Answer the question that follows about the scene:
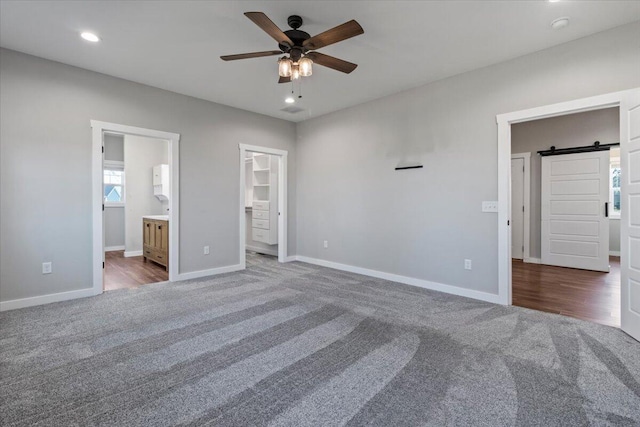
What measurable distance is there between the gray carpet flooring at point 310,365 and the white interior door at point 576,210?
3.22m

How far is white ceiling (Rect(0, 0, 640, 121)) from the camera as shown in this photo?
2.50 metres

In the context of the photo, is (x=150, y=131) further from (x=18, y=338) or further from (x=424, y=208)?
(x=424, y=208)

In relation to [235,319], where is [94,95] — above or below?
above

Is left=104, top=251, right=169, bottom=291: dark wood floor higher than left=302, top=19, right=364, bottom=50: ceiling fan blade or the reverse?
the reverse

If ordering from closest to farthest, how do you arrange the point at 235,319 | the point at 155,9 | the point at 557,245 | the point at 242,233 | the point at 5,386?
the point at 5,386, the point at 155,9, the point at 235,319, the point at 242,233, the point at 557,245

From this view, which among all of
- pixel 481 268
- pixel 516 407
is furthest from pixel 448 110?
pixel 516 407

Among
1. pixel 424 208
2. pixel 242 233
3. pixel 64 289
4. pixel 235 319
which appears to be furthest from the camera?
pixel 242 233

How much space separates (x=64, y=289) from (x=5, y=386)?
6.55ft

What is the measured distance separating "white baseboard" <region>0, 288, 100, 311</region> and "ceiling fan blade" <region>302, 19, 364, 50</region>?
12.4 feet

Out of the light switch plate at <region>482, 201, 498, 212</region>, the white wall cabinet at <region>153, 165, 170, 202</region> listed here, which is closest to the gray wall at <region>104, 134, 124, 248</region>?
the white wall cabinet at <region>153, 165, 170, 202</region>

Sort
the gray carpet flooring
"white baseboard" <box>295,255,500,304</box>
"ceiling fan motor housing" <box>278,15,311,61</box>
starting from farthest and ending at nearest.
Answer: "white baseboard" <box>295,255,500,304</box>
"ceiling fan motor housing" <box>278,15,311,61</box>
the gray carpet flooring

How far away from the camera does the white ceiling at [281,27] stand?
2.50 metres

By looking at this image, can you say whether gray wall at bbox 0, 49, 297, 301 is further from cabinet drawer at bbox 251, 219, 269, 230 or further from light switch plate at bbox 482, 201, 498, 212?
light switch plate at bbox 482, 201, 498, 212

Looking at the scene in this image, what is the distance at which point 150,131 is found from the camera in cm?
419
